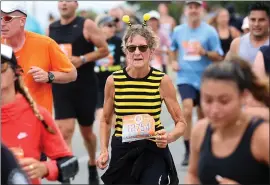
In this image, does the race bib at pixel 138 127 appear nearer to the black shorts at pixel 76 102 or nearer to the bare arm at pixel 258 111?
the bare arm at pixel 258 111

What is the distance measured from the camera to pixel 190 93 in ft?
34.8

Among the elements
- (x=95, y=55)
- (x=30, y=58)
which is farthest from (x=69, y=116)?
(x=30, y=58)

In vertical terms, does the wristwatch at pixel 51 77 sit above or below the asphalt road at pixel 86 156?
above

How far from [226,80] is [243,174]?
1.44ft

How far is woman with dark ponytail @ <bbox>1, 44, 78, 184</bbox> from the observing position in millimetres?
4176

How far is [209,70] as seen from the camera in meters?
4.08

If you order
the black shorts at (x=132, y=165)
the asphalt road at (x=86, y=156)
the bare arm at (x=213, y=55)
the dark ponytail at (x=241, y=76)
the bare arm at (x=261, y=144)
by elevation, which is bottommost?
the asphalt road at (x=86, y=156)

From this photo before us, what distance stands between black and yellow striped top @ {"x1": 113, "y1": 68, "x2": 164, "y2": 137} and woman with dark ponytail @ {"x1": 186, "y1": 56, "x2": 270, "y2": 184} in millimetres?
2154

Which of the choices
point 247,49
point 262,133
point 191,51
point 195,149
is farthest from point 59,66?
point 191,51

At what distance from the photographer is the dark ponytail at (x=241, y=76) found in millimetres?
4020

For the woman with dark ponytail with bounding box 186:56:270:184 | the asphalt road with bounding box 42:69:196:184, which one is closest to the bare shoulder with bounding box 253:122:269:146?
the woman with dark ponytail with bounding box 186:56:270:184

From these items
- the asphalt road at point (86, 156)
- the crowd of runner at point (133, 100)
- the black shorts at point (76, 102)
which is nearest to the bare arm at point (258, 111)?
the crowd of runner at point (133, 100)

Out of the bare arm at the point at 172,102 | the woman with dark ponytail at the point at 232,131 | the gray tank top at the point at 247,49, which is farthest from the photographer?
the gray tank top at the point at 247,49

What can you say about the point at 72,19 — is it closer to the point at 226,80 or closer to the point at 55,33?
the point at 55,33
